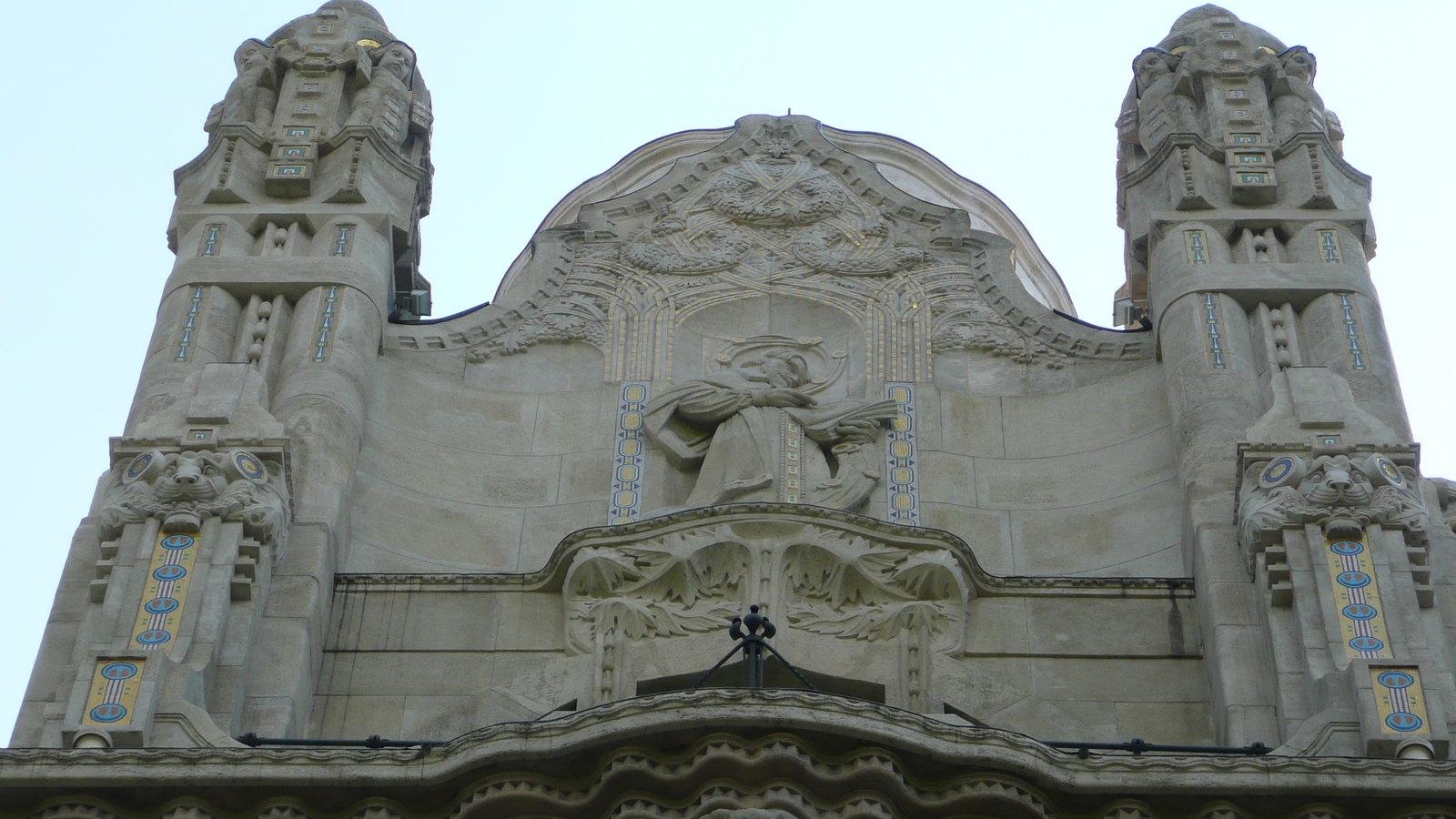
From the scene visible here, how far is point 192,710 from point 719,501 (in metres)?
4.63

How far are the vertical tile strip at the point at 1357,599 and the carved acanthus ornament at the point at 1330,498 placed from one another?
0.46 feet

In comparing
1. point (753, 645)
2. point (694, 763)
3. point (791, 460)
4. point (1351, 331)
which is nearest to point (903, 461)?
point (791, 460)

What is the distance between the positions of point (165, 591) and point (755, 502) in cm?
418

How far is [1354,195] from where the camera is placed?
914 inches

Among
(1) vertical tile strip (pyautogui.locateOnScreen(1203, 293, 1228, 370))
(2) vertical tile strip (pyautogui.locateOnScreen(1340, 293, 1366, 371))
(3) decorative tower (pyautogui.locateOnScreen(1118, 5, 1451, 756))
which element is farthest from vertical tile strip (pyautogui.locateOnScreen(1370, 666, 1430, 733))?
(1) vertical tile strip (pyautogui.locateOnScreen(1203, 293, 1228, 370))

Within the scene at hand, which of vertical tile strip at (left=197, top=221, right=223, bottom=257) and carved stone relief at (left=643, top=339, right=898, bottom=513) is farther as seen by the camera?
vertical tile strip at (left=197, top=221, right=223, bottom=257)

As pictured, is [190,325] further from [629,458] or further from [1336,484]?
[1336,484]

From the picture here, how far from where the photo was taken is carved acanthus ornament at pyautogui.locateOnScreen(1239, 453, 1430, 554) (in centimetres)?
1875

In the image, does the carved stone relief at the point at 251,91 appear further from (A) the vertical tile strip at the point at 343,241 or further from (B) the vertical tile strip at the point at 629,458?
(B) the vertical tile strip at the point at 629,458

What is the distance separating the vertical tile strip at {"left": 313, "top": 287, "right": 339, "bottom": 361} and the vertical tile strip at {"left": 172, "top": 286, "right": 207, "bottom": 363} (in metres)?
0.91

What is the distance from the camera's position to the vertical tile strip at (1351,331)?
69.6ft

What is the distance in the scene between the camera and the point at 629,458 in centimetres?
2162

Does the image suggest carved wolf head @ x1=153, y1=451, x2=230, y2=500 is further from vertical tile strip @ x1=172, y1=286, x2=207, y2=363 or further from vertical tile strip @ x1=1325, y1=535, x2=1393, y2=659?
vertical tile strip @ x1=1325, y1=535, x2=1393, y2=659

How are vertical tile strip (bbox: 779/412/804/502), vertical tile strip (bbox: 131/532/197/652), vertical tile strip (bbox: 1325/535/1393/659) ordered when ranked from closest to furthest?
vertical tile strip (bbox: 1325/535/1393/659), vertical tile strip (bbox: 131/532/197/652), vertical tile strip (bbox: 779/412/804/502)
